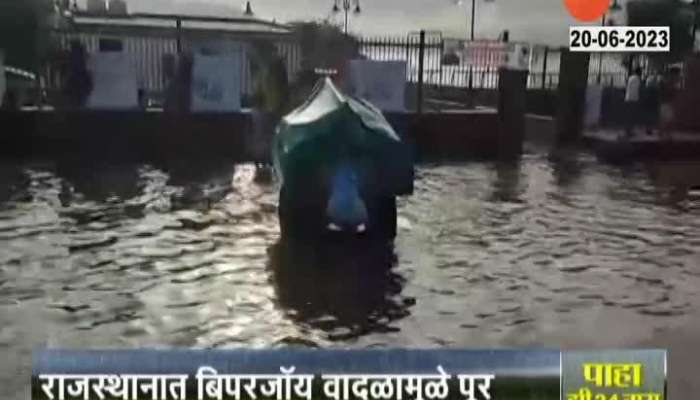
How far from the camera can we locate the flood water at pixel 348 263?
1.51 m

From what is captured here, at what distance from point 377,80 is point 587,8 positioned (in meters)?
0.40

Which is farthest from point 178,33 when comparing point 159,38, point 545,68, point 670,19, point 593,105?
point 670,19

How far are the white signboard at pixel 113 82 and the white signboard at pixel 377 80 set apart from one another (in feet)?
1.27

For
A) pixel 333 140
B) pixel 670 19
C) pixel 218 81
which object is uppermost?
pixel 670 19

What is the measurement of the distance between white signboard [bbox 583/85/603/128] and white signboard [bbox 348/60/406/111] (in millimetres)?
364

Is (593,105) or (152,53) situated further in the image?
(593,105)

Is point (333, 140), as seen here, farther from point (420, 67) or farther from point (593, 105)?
point (593, 105)

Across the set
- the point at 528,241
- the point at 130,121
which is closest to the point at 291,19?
the point at 130,121

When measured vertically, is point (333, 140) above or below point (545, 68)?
below

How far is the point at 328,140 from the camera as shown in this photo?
1553 mm

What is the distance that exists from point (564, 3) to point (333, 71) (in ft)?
1.43

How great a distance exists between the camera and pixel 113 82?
4.92 ft

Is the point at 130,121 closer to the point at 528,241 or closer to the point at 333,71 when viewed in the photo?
the point at 333,71

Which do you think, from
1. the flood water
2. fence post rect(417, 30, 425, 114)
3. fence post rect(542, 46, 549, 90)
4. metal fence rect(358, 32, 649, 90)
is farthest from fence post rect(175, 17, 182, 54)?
fence post rect(542, 46, 549, 90)
